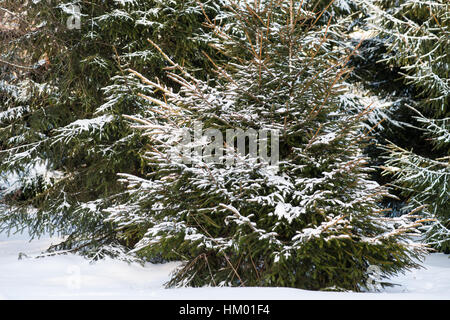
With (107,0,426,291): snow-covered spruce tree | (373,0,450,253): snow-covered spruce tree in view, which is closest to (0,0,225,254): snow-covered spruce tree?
→ (107,0,426,291): snow-covered spruce tree

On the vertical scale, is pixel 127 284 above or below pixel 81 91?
below

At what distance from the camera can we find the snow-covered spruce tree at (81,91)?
6.32 metres

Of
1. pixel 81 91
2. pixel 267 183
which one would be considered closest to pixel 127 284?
pixel 267 183

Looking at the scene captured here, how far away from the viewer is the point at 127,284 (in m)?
5.13

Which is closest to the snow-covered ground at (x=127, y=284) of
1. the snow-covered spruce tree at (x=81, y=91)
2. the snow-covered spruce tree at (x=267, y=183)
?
the snow-covered spruce tree at (x=267, y=183)

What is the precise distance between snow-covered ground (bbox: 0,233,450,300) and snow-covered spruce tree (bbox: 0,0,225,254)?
780 mm

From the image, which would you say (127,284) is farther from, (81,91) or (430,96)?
(430,96)

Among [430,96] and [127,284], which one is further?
[430,96]

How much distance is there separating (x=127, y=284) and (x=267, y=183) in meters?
2.49

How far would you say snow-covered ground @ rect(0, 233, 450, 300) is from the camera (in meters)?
3.38

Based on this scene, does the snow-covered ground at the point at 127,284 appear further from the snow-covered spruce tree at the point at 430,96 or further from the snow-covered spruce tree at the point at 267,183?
the snow-covered spruce tree at the point at 430,96

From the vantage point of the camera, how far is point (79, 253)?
7.00 metres

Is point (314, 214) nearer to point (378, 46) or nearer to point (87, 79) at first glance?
point (87, 79)
